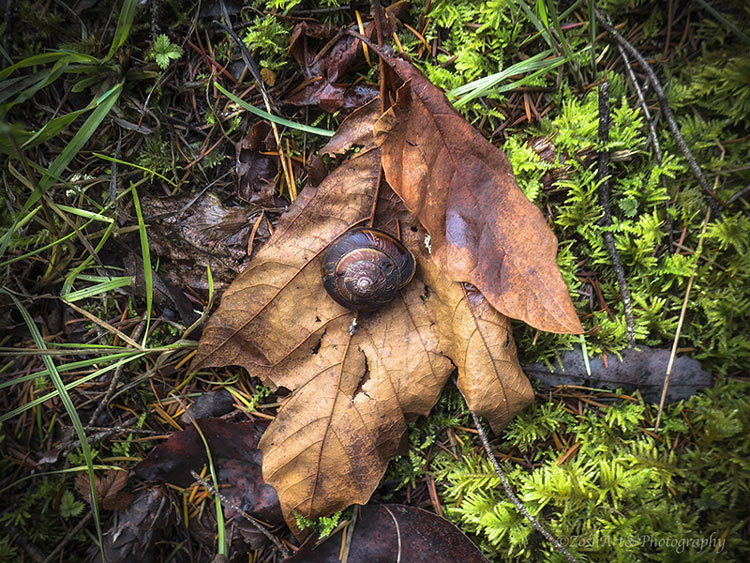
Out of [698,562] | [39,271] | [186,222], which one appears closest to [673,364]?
[698,562]

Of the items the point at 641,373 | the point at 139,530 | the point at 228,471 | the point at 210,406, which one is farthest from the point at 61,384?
the point at 641,373

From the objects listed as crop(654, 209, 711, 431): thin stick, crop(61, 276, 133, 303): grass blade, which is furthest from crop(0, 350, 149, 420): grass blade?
crop(654, 209, 711, 431): thin stick

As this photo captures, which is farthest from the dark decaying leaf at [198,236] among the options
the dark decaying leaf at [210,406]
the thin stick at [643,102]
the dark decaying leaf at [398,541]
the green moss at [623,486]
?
the thin stick at [643,102]

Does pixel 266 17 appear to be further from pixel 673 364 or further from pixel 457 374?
pixel 673 364

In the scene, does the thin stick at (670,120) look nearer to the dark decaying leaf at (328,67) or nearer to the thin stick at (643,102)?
the thin stick at (643,102)

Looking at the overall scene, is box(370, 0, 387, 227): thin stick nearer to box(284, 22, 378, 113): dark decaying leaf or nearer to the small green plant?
box(284, 22, 378, 113): dark decaying leaf
